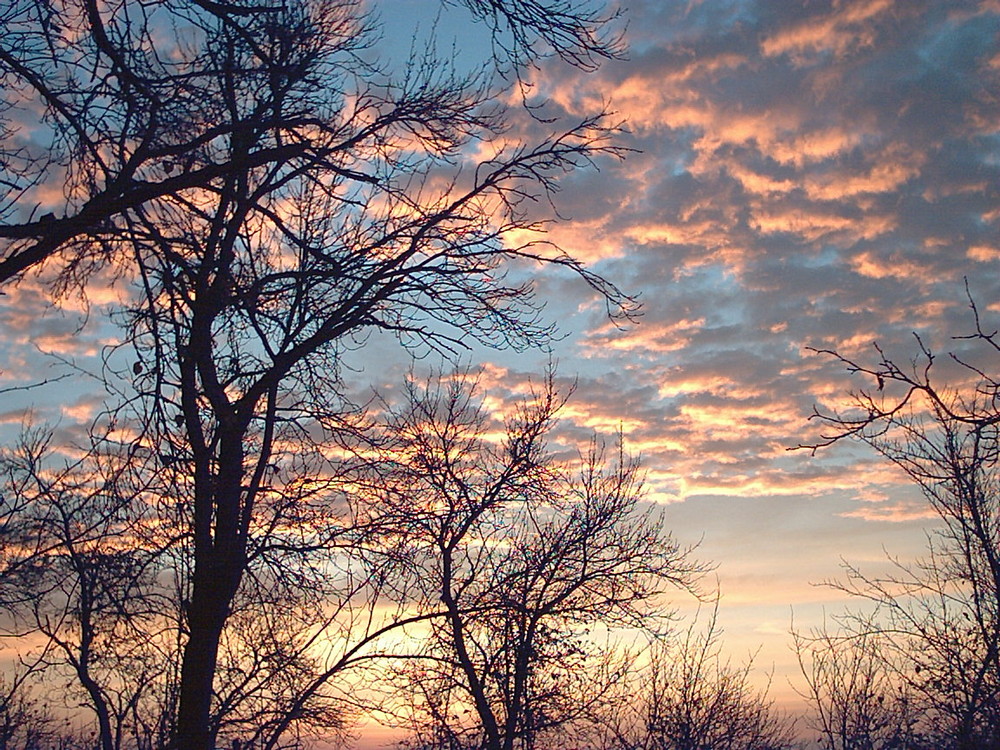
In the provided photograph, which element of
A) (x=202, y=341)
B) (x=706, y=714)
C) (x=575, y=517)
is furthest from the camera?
(x=706, y=714)

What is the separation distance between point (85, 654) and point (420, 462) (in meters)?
8.48

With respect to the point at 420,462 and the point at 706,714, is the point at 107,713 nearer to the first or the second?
the point at 420,462

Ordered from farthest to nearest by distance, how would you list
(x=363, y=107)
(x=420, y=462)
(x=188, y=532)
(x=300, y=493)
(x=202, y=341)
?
(x=420, y=462)
(x=300, y=493)
(x=363, y=107)
(x=202, y=341)
(x=188, y=532)

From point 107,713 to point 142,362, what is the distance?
15962 mm

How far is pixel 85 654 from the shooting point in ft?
61.1

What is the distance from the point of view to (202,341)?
695 cm

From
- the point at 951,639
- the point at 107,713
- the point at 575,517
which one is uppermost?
the point at 575,517

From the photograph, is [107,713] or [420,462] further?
[107,713]

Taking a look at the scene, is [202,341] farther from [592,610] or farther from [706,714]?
[706,714]

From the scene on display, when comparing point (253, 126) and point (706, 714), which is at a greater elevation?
point (253, 126)

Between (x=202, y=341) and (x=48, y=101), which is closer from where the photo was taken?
(x=48, y=101)

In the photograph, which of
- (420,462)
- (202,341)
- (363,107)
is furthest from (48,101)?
(420,462)

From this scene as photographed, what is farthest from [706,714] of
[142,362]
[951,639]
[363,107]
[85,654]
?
[142,362]

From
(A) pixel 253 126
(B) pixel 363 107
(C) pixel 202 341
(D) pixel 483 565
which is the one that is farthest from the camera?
(D) pixel 483 565
